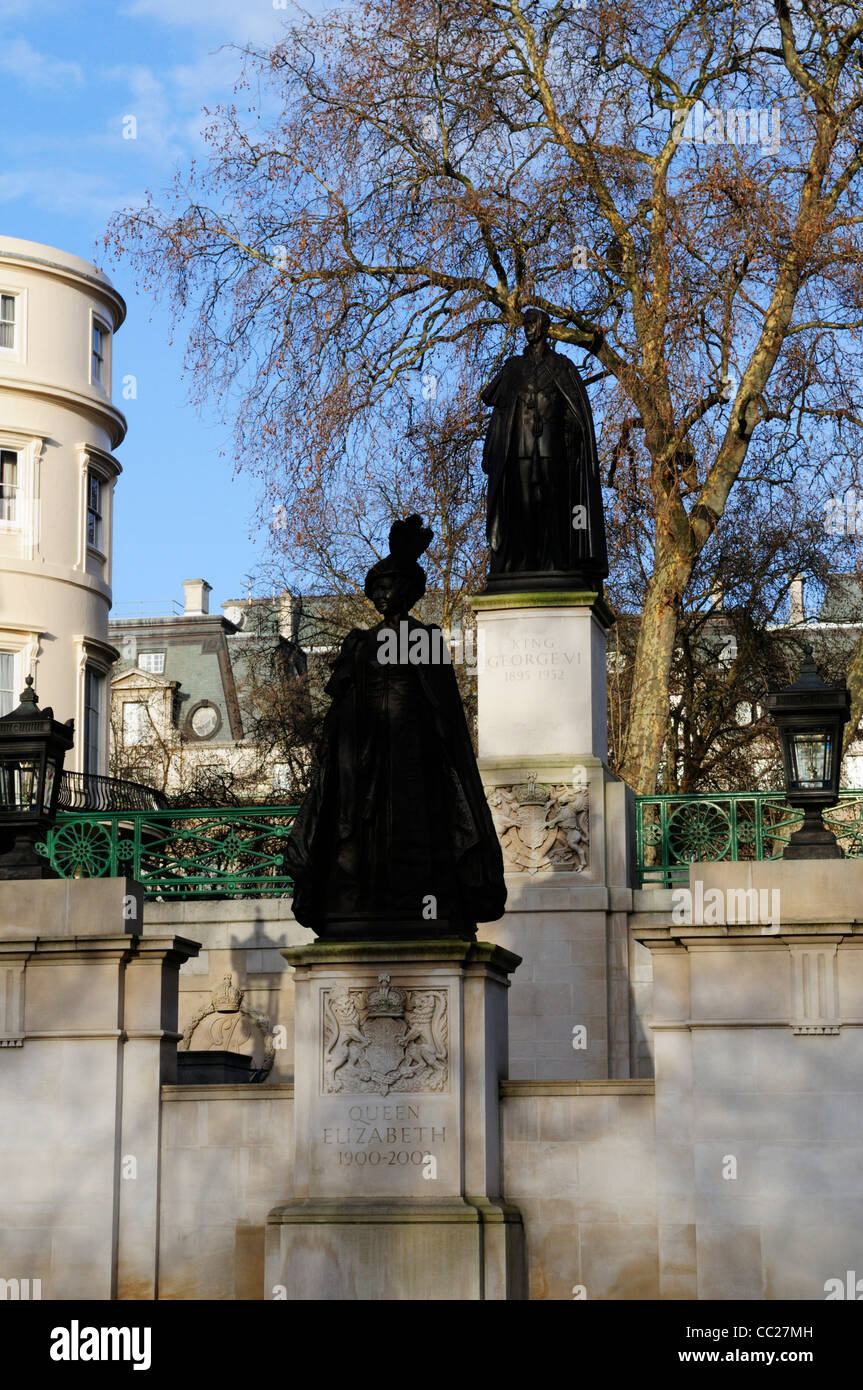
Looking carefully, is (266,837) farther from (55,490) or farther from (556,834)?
(55,490)

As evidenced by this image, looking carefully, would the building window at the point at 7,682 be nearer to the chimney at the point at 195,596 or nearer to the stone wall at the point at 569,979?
the stone wall at the point at 569,979

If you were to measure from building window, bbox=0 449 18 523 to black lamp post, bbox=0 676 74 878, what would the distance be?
29910 mm

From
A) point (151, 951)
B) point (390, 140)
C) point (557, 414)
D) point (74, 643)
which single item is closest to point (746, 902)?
point (151, 951)

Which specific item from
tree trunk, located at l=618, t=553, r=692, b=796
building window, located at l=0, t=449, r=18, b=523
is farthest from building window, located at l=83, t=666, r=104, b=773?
tree trunk, located at l=618, t=553, r=692, b=796

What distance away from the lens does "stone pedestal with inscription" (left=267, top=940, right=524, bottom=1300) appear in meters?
13.4

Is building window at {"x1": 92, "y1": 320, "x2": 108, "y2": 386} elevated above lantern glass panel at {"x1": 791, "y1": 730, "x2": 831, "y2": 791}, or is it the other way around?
building window at {"x1": 92, "y1": 320, "x2": 108, "y2": 386}

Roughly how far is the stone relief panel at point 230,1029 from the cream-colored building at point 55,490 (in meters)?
26.2

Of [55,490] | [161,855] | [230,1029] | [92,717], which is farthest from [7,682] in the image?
[230,1029]

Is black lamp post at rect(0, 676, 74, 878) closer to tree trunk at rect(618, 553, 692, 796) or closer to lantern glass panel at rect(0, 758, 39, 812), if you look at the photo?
lantern glass panel at rect(0, 758, 39, 812)

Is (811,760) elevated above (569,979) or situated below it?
above

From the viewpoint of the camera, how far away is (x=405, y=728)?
14.1m

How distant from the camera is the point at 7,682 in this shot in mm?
45500

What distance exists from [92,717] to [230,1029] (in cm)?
2857

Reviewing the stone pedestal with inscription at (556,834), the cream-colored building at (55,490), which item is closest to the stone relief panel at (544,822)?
the stone pedestal with inscription at (556,834)
